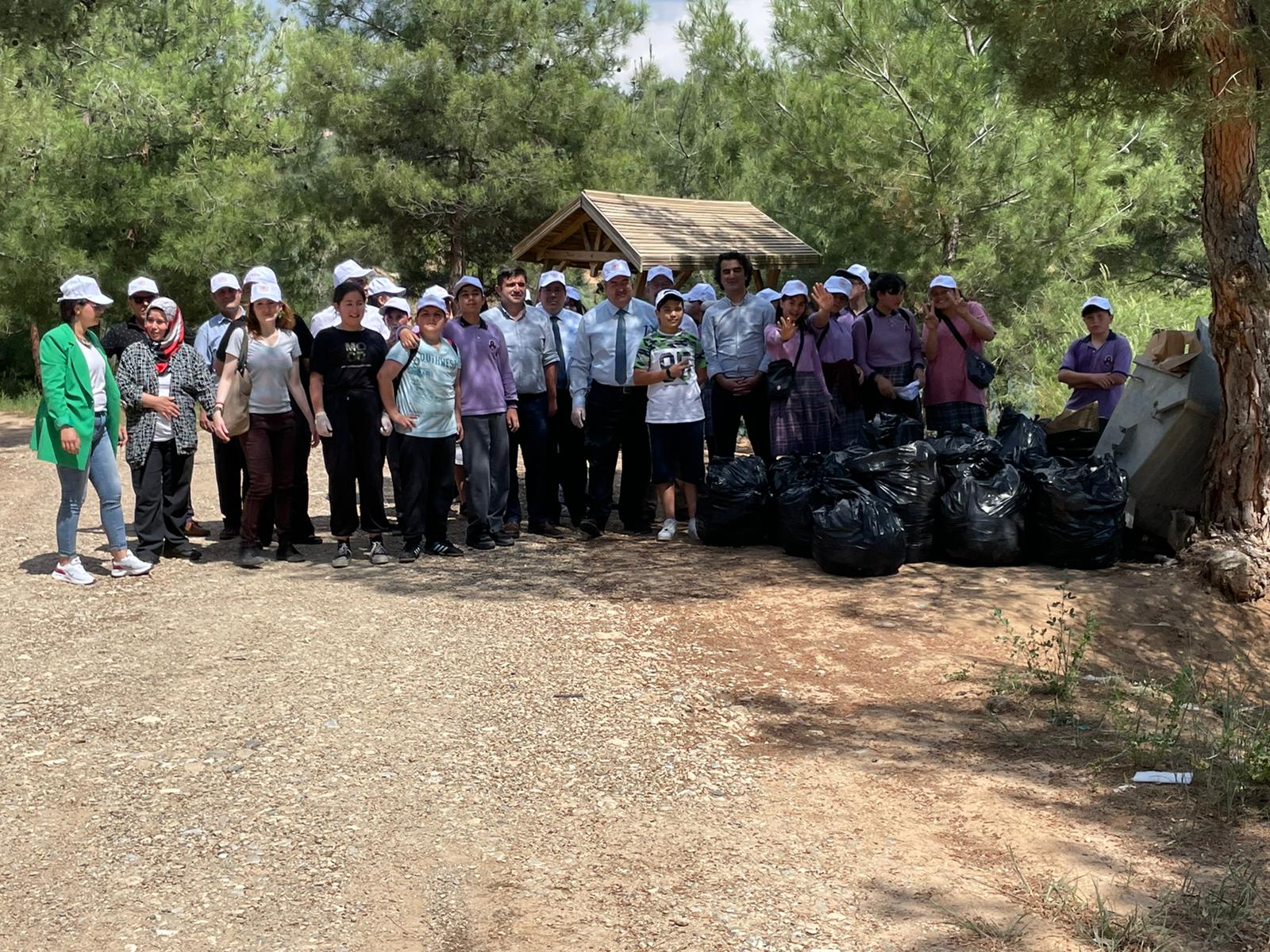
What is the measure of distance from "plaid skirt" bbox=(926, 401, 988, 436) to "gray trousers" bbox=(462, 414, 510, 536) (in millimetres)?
3004

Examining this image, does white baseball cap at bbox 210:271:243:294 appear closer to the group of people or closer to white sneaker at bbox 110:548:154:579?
the group of people

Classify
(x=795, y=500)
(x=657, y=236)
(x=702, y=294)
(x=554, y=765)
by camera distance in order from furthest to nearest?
(x=657, y=236) → (x=702, y=294) → (x=795, y=500) → (x=554, y=765)

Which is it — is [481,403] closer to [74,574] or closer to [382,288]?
[382,288]

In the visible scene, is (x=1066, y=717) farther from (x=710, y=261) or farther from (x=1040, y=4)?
(x=710, y=261)

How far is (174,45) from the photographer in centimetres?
1920

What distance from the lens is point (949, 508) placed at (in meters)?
7.78

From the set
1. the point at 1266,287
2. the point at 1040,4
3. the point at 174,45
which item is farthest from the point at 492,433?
the point at 174,45

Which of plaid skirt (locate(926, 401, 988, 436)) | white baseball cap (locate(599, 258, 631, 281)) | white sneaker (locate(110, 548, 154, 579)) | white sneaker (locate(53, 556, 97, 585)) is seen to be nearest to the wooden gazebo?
white baseball cap (locate(599, 258, 631, 281))

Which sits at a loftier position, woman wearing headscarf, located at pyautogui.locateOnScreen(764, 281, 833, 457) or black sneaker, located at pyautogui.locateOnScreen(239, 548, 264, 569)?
woman wearing headscarf, located at pyautogui.locateOnScreen(764, 281, 833, 457)

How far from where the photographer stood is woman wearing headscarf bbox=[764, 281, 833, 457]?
8680 mm

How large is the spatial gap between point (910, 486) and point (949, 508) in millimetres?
275

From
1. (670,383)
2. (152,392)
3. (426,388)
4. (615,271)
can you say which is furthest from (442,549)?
(615,271)

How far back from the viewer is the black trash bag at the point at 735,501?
8.34 m

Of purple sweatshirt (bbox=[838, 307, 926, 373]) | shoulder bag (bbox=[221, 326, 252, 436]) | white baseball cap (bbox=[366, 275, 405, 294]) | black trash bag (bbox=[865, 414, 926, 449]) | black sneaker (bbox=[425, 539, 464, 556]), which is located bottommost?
black sneaker (bbox=[425, 539, 464, 556])
